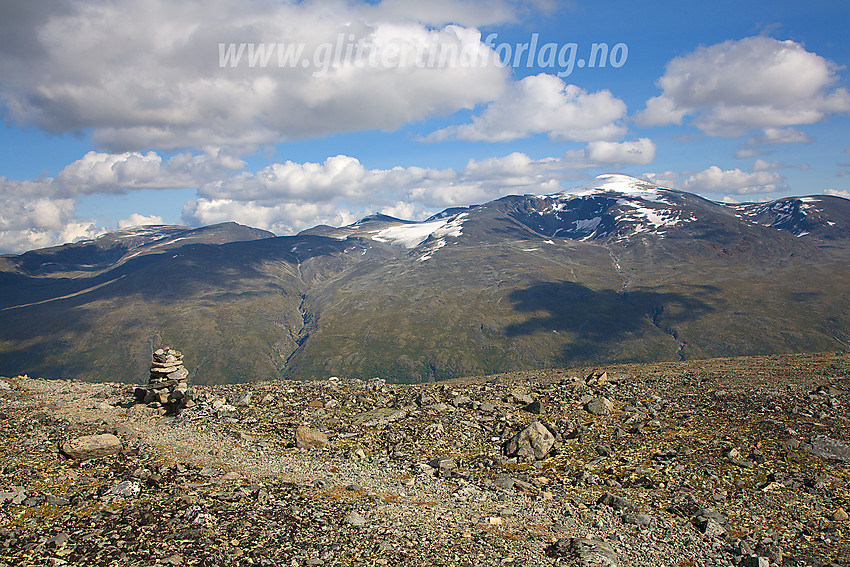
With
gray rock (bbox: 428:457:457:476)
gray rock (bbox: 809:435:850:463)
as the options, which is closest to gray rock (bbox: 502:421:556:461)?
gray rock (bbox: 428:457:457:476)

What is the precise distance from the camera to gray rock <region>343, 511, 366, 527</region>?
13.6 m

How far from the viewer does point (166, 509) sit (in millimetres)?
13617

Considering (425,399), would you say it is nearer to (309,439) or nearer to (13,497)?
(309,439)

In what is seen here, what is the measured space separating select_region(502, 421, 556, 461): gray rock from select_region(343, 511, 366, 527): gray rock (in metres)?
7.49

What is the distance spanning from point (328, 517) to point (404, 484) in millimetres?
3502

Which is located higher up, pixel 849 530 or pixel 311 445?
pixel 849 530

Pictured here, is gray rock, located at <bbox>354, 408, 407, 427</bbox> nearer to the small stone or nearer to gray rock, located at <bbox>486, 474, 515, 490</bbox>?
the small stone

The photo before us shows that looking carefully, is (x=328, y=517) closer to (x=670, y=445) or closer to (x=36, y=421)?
(x=670, y=445)

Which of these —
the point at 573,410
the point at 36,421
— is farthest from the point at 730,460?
the point at 36,421

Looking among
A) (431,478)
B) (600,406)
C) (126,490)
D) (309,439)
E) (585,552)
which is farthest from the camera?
(600,406)

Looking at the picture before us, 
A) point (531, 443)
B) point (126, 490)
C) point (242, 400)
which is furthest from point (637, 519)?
point (242, 400)

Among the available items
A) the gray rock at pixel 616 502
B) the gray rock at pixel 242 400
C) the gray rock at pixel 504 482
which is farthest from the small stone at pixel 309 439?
the gray rock at pixel 616 502

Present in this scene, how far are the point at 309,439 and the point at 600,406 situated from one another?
1402 cm

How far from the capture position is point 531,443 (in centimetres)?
1964
